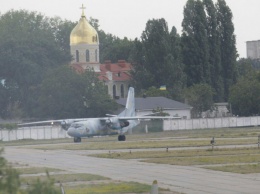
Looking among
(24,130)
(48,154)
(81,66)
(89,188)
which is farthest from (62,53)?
(89,188)

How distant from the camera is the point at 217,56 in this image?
127 meters

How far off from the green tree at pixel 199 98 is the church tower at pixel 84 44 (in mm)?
22564

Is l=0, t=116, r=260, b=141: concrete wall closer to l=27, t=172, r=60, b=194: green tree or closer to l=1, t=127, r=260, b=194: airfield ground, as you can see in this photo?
l=1, t=127, r=260, b=194: airfield ground

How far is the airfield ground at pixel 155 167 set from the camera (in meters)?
33.6

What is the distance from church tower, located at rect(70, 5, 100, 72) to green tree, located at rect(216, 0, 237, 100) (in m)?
21.3

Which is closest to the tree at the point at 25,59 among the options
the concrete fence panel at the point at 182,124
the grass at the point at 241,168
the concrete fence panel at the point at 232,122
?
the concrete fence panel at the point at 182,124

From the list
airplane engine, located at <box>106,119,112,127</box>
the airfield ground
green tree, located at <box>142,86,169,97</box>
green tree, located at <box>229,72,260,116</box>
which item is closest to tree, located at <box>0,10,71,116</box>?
green tree, located at <box>142,86,169,97</box>

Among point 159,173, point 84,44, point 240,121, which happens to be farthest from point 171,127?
point 159,173

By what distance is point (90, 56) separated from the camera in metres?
144

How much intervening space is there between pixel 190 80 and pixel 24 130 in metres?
43.8

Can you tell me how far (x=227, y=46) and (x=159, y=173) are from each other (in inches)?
3602

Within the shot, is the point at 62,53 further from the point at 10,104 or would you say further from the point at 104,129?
the point at 104,129

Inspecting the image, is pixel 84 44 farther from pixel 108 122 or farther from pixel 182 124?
pixel 108 122

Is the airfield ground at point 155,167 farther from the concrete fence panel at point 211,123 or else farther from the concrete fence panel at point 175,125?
the concrete fence panel at point 211,123
